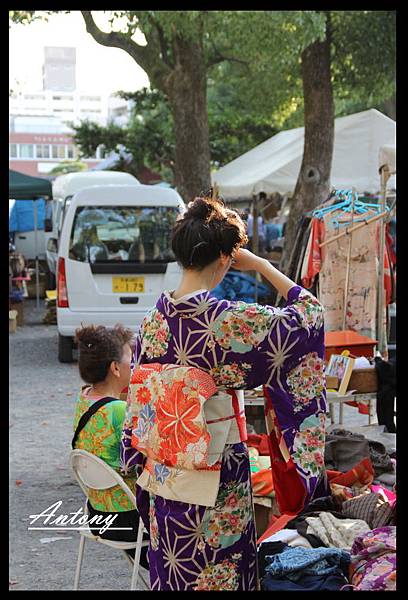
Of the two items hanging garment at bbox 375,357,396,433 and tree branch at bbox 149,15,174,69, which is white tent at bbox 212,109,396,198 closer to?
tree branch at bbox 149,15,174,69

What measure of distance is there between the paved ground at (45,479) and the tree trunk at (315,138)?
4194 mm

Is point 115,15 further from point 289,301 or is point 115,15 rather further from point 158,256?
point 289,301

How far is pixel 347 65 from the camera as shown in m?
16.2

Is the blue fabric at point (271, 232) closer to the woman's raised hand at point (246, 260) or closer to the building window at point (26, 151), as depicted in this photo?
the woman's raised hand at point (246, 260)

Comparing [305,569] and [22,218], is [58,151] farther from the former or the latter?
[305,569]

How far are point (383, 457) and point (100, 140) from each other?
65.2 feet

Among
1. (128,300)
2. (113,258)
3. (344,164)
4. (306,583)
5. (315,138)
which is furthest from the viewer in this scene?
(344,164)

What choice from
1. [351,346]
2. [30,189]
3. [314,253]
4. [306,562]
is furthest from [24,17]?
[306,562]

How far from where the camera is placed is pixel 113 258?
39.0 feet

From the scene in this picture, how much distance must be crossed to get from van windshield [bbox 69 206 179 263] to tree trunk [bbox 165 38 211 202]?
259cm

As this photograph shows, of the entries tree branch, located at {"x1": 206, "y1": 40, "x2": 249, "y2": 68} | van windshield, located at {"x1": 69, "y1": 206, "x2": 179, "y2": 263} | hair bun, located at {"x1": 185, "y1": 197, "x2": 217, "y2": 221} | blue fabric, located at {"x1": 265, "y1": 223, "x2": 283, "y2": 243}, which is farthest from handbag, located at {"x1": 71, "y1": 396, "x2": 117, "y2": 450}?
blue fabric, located at {"x1": 265, "y1": 223, "x2": 283, "y2": 243}

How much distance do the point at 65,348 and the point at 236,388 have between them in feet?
30.7

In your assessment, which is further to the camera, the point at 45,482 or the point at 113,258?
the point at 113,258
